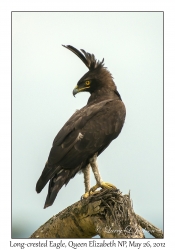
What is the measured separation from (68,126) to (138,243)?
2416 millimetres

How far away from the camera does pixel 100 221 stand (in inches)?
263

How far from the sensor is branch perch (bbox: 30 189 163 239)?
6.39 metres

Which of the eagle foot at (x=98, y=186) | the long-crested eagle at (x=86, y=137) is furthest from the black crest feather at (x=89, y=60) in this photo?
the eagle foot at (x=98, y=186)

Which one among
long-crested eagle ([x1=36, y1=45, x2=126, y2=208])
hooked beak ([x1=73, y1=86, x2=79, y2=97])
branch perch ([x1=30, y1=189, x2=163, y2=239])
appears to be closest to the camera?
branch perch ([x1=30, y1=189, x2=163, y2=239])

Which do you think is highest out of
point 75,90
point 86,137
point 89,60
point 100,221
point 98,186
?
point 89,60

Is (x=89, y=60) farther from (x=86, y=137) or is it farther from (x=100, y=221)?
(x=100, y=221)

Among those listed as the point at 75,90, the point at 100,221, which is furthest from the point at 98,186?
the point at 75,90

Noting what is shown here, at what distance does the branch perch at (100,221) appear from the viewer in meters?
6.39

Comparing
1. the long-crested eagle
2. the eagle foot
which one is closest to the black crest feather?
the long-crested eagle

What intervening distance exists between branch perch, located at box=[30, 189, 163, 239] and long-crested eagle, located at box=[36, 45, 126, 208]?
0.47m

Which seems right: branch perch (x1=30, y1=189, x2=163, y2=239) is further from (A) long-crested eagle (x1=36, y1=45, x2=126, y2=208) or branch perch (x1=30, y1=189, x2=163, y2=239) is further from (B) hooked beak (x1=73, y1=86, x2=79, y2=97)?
(B) hooked beak (x1=73, y1=86, x2=79, y2=97)

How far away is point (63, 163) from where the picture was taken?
7359 millimetres

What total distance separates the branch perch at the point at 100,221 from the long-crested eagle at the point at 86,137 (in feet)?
1.53

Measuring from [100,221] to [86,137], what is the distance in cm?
159
